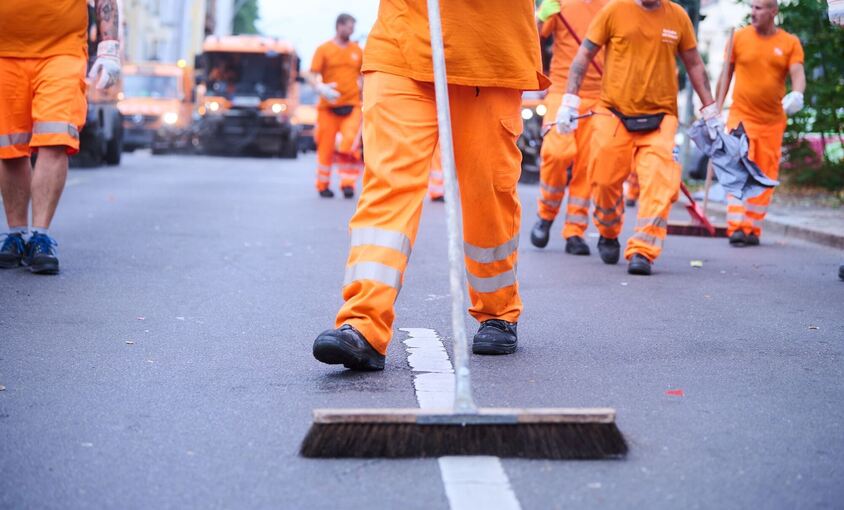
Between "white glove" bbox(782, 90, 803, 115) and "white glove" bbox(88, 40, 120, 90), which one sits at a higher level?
"white glove" bbox(88, 40, 120, 90)

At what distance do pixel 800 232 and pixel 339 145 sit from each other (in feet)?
19.8

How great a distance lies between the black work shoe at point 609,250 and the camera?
30.0 feet

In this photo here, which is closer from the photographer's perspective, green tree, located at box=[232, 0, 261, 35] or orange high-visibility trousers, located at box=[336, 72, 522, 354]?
orange high-visibility trousers, located at box=[336, 72, 522, 354]

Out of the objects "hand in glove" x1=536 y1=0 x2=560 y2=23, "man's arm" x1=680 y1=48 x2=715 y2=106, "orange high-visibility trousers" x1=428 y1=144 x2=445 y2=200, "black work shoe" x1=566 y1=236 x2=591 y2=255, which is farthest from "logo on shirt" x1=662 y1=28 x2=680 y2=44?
"orange high-visibility trousers" x1=428 y1=144 x2=445 y2=200

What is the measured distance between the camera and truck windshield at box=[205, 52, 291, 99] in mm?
35156

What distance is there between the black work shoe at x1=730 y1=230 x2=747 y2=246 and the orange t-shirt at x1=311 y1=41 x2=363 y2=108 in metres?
6.63

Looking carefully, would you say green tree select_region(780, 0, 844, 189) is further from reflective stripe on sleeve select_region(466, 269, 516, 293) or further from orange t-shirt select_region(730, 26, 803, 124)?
reflective stripe on sleeve select_region(466, 269, 516, 293)

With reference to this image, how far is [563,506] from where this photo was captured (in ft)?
10.7

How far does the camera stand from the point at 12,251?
304 inches

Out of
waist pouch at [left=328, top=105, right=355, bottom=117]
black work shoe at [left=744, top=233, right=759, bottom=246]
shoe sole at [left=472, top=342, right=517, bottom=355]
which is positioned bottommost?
waist pouch at [left=328, top=105, right=355, bottom=117]

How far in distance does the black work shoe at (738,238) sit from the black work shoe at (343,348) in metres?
6.72

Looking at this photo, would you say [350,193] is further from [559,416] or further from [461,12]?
[559,416]

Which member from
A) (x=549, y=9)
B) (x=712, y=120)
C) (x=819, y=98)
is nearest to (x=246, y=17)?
(x=819, y=98)

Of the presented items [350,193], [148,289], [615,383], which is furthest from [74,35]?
[350,193]
